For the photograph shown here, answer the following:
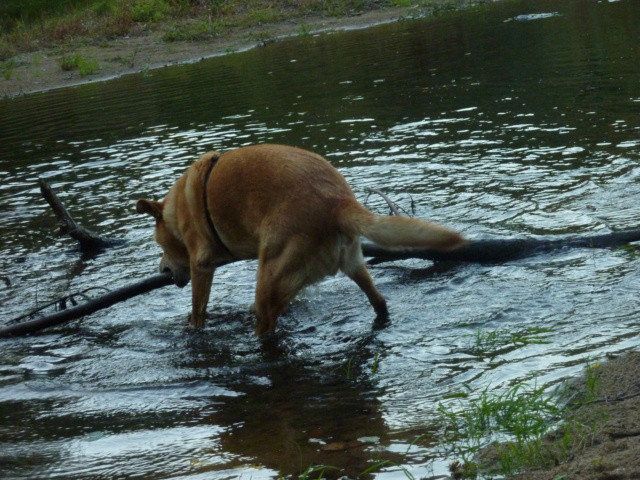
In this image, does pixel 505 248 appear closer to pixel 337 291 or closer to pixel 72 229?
pixel 337 291

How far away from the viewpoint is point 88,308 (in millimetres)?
7152

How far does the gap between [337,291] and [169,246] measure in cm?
150

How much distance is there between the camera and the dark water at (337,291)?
482cm

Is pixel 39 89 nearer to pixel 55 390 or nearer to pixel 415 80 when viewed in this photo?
pixel 415 80

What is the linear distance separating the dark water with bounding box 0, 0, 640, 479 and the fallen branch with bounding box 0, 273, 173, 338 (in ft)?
0.38

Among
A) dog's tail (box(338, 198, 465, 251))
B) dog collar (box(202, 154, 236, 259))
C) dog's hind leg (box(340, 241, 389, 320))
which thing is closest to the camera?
dog's tail (box(338, 198, 465, 251))

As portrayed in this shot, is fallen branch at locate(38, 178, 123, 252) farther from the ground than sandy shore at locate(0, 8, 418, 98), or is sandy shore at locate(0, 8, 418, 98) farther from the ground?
sandy shore at locate(0, 8, 418, 98)

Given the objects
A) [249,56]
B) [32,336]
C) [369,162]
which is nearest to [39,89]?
[249,56]

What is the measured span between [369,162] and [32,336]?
5588mm

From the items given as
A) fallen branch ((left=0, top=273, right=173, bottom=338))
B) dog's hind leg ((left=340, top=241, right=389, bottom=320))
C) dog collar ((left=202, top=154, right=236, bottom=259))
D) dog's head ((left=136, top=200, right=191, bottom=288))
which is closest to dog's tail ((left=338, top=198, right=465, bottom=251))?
dog's hind leg ((left=340, top=241, right=389, bottom=320))

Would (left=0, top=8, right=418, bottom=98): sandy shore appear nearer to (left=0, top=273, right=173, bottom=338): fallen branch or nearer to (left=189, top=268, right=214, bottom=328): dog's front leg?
(left=0, top=273, right=173, bottom=338): fallen branch

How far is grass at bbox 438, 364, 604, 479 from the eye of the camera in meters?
3.67

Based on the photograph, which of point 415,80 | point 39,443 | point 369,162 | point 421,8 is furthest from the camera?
point 421,8

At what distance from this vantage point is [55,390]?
19.5ft
